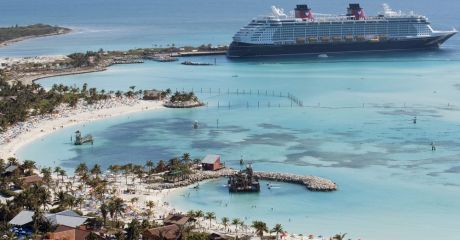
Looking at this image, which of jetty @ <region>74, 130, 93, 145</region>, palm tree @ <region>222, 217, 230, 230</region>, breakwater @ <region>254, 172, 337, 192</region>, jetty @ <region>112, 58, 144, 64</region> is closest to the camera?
palm tree @ <region>222, 217, 230, 230</region>

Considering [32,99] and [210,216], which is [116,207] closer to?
[210,216]

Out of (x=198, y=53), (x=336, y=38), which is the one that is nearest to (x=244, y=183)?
(x=336, y=38)

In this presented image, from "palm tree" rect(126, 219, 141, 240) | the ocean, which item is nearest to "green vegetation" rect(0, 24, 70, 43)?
the ocean

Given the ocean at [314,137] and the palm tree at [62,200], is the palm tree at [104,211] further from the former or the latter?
the ocean at [314,137]

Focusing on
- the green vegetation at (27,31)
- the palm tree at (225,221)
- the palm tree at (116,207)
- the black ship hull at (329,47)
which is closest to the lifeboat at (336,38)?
the black ship hull at (329,47)

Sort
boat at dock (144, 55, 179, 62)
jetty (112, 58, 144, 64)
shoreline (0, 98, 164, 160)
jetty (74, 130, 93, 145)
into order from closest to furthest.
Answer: shoreline (0, 98, 164, 160) < jetty (74, 130, 93, 145) < jetty (112, 58, 144, 64) < boat at dock (144, 55, 179, 62)

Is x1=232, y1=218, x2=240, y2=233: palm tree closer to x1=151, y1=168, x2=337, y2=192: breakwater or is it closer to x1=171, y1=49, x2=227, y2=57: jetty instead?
x1=151, y1=168, x2=337, y2=192: breakwater

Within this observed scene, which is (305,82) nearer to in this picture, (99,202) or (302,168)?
(302,168)
